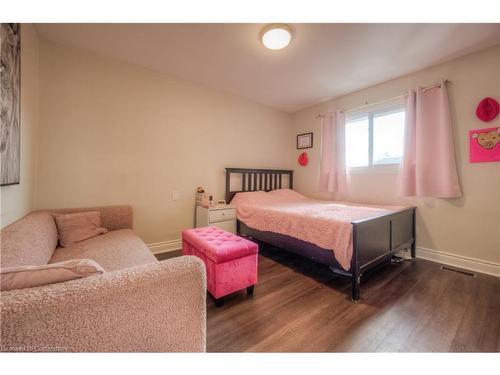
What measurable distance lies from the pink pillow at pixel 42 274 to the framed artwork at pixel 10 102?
3.32 ft

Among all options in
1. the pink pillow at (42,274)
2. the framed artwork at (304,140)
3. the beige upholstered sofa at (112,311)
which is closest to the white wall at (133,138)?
the framed artwork at (304,140)

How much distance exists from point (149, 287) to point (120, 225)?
1.78m

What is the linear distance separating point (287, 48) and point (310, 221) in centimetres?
A: 179

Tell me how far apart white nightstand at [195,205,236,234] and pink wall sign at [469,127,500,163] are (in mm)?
2815

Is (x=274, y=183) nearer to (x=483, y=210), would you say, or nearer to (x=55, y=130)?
(x=483, y=210)

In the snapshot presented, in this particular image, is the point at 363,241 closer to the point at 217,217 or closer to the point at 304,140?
the point at 217,217

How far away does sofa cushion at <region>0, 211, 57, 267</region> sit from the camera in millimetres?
920

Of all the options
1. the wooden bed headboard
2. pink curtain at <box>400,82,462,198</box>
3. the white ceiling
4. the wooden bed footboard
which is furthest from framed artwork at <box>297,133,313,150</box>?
the wooden bed footboard

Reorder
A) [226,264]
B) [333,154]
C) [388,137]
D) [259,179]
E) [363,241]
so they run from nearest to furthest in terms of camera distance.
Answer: [226,264]
[363,241]
[388,137]
[333,154]
[259,179]

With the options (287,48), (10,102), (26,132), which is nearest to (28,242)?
(10,102)

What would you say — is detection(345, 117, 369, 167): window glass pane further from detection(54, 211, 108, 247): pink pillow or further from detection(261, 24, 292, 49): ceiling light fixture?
detection(54, 211, 108, 247): pink pillow

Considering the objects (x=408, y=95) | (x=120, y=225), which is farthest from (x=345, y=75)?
(x=120, y=225)

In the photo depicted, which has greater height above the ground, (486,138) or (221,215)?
(486,138)

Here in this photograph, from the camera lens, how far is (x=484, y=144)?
6.74 ft
